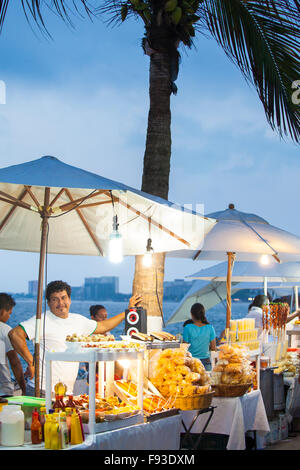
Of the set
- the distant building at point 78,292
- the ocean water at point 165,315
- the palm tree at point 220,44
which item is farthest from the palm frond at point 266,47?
the distant building at point 78,292

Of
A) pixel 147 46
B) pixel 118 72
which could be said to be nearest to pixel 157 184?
pixel 147 46

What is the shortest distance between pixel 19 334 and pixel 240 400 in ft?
6.69

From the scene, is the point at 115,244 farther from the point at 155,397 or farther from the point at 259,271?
the point at 259,271

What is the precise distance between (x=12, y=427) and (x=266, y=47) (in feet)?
19.6

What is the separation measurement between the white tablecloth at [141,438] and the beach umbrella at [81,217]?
3.64 ft

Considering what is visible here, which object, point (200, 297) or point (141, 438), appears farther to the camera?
point (200, 297)

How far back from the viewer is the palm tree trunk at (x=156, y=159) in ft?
25.6

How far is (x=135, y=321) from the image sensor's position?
5.50 meters

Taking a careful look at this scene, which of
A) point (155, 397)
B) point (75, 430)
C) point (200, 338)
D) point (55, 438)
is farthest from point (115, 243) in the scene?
point (200, 338)

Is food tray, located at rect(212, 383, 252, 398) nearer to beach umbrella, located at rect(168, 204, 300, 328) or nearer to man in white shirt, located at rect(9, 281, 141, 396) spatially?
man in white shirt, located at rect(9, 281, 141, 396)

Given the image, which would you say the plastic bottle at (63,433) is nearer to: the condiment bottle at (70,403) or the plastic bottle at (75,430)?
the plastic bottle at (75,430)

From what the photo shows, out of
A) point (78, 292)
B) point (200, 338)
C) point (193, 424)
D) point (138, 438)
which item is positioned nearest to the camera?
point (138, 438)

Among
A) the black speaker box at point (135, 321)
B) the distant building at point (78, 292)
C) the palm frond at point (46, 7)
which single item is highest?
the palm frond at point (46, 7)

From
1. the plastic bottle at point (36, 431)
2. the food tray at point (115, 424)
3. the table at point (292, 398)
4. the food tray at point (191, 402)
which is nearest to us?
the plastic bottle at point (36, 431)
